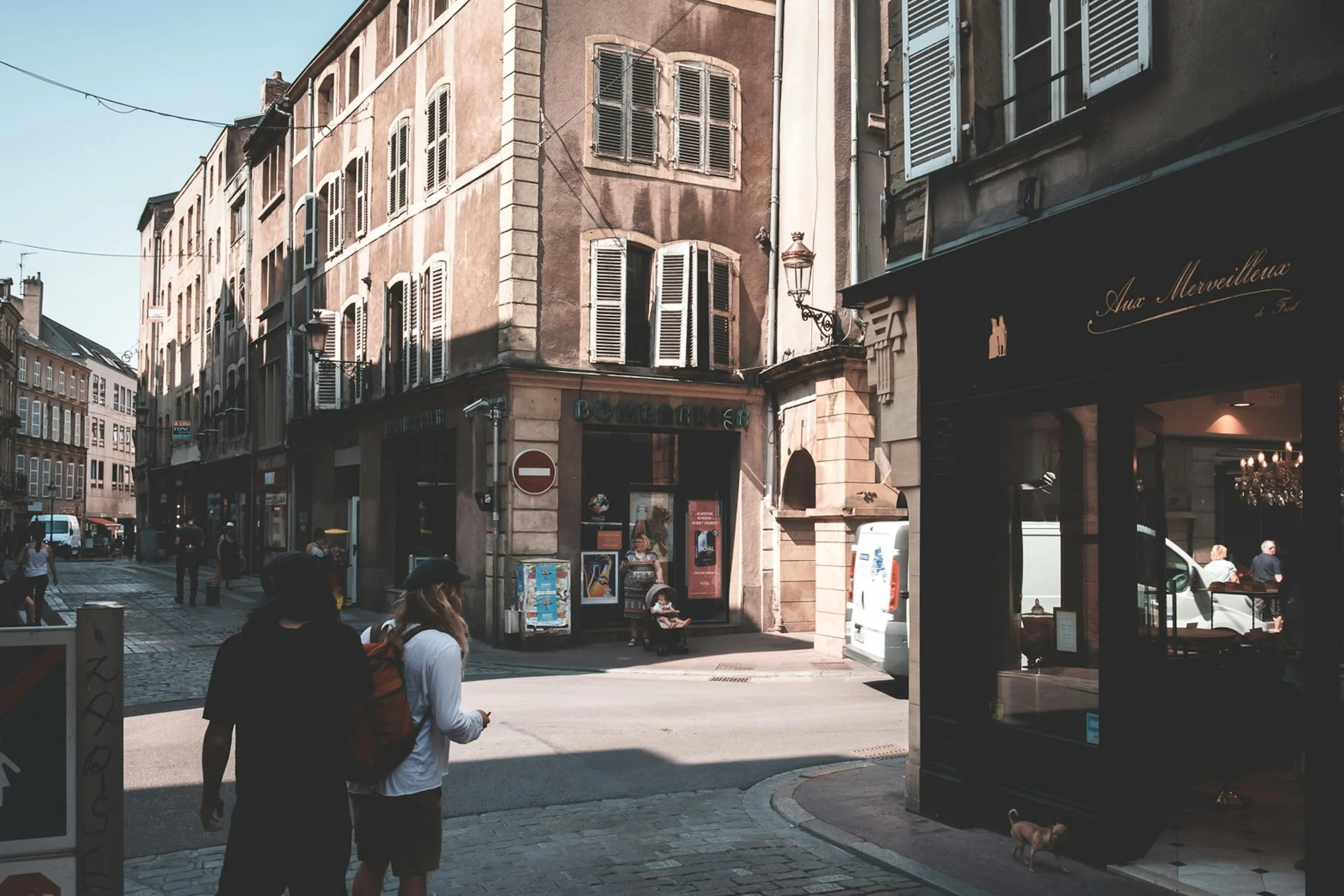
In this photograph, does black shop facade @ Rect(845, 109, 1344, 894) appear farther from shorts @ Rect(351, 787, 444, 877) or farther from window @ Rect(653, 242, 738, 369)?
window @ Rect(653, 242, 738, 369)

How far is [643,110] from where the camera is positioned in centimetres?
1984

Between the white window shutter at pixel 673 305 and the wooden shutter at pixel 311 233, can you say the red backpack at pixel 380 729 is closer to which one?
the white window shutter at pixel 673 305

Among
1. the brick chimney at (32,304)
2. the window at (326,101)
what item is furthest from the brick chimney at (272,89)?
the brick chimney at (32,304)

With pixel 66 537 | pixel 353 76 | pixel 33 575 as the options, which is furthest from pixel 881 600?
pixel 66 537

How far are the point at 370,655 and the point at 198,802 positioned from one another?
4445 mm

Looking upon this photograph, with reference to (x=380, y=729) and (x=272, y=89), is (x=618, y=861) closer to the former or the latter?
(x=380, y=729)

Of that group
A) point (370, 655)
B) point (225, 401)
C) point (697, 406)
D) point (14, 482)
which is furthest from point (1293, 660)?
point (14, 482)

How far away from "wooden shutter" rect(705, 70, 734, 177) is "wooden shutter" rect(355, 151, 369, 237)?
9007 millimetres

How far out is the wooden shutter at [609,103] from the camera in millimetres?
19422

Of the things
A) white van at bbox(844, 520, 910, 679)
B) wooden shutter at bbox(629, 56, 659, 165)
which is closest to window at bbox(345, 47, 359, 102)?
wooden shutter at bbox(629, 56, 659, 165)

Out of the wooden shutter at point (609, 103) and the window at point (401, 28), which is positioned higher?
the window at point (401, 28)

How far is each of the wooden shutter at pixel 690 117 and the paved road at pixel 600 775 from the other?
903 centimetres

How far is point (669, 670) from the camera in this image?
16094 millimetres

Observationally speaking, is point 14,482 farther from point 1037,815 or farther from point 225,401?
point 1037,815
